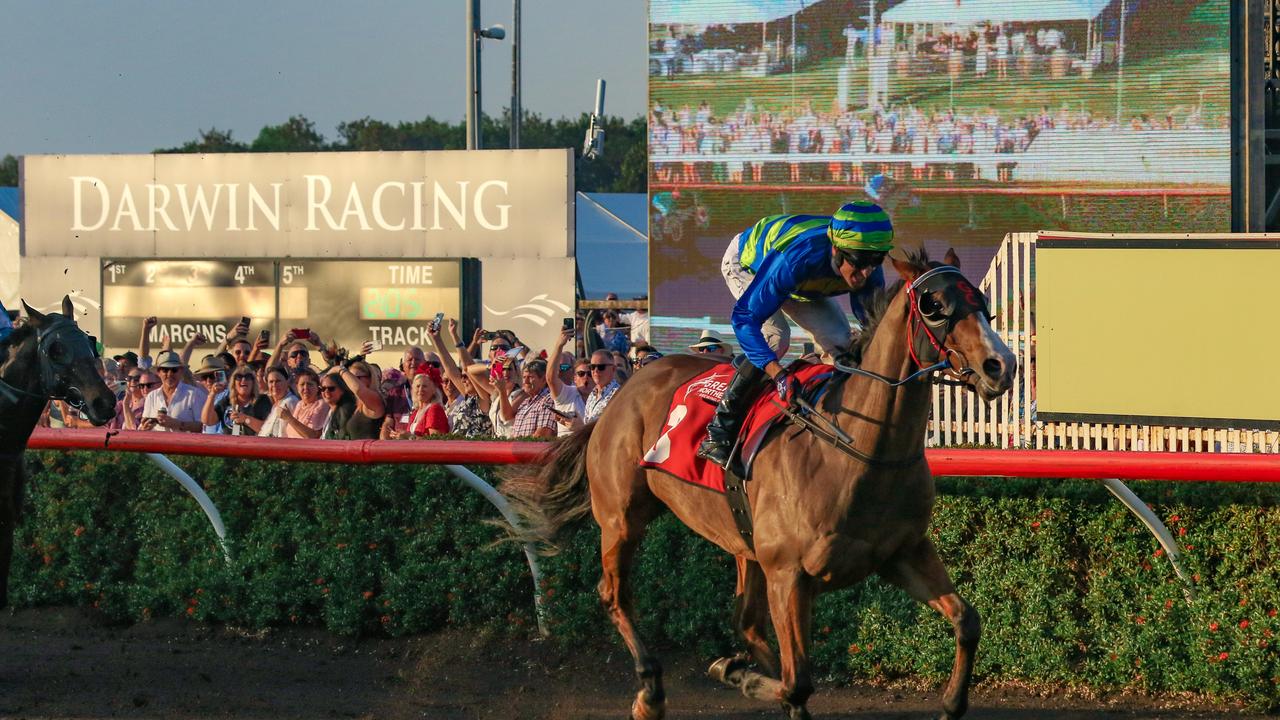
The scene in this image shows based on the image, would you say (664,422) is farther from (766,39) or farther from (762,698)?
(766,39)

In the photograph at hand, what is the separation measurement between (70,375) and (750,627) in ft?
8.88

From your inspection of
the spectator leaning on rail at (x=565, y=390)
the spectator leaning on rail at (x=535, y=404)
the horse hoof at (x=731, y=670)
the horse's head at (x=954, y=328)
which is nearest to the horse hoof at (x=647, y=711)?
the horse hoof at (x=731, y=670)

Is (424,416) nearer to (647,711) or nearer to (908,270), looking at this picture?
(647,711)

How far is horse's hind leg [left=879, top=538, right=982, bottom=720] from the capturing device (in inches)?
173

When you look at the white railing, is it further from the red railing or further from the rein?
the rein

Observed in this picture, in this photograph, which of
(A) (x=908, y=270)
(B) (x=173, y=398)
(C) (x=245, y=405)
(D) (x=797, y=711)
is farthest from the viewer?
(B) (x=173, y=398)

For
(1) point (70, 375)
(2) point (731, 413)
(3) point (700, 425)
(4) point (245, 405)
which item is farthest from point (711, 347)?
(4) point (245, 405)

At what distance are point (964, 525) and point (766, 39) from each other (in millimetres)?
9197

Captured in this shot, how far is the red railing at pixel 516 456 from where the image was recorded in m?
4.89

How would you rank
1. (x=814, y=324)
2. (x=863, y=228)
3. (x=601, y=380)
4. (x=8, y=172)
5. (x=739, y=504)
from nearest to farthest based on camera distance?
1. (x=863, y=228)
2. (x=739, y=504)
3. (x=814, y=324)
4. (x=601, y=380)
5. (x=8, y=172)

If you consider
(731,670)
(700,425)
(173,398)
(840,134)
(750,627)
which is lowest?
(731,670)

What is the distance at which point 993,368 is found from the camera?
152 inches

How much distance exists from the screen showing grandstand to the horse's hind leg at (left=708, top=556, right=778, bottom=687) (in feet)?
27.0

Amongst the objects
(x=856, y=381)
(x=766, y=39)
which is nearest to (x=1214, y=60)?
(x=766, y=39)
